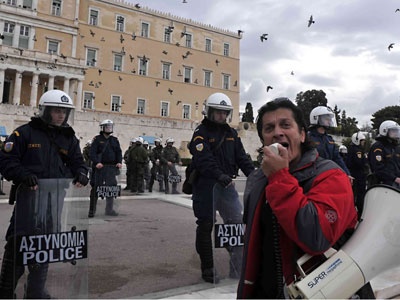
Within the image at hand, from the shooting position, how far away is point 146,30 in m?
52.1

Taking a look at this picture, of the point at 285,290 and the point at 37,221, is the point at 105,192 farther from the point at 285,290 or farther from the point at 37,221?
the point at 285,290

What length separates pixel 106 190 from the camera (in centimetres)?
878

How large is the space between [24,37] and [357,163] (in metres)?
43.8

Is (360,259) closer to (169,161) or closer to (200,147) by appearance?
(200,147)

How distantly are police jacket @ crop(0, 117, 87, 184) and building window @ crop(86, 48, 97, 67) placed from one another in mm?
46477

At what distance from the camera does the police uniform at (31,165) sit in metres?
3.36

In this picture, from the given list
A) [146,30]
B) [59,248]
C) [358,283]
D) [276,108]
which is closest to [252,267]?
[358,283]

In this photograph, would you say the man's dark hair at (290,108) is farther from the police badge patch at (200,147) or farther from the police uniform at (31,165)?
the police badge patch at (200,147)

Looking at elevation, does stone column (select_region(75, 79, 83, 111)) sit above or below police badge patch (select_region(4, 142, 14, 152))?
above

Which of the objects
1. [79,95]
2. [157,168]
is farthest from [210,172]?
[79,95]

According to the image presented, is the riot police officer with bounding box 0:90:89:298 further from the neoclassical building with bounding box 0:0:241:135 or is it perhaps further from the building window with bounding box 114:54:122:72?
the building window with bounding box 114:54:122:72

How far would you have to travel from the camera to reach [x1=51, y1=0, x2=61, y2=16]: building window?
45.5 m

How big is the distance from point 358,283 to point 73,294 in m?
2.84

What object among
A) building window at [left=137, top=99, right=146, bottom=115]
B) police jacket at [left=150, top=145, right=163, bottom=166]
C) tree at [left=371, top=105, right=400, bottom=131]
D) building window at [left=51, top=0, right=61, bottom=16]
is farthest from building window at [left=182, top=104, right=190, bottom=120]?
police jacket at [left=150, top=145, right=163, bottom=166]
